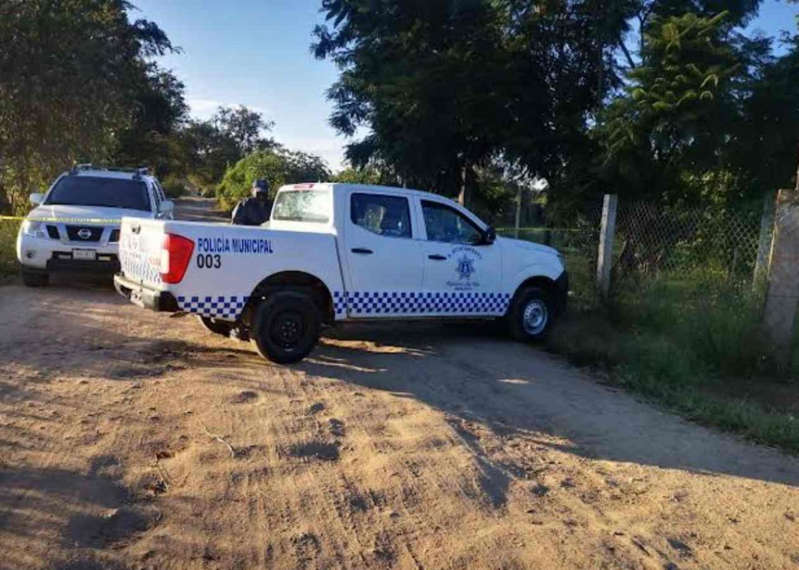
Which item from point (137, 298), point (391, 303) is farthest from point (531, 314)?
point (137, 298)

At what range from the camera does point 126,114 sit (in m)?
19.8

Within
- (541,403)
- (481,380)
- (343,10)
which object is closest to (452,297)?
(481,380)

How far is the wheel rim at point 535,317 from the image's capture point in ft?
30.2

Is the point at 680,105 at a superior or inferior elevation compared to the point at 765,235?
superior

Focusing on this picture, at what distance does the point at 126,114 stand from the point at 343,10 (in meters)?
6.67

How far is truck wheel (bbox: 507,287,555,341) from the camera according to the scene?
9.11m

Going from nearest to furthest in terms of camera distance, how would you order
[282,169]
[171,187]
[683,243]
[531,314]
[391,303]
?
[391,303], [531,314], [683,243], [282,169], [171,187]

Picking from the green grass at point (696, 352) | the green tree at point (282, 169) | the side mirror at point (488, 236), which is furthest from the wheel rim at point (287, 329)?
the green tree at point (282, 169)

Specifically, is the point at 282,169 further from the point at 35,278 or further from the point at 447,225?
the point at 447,225

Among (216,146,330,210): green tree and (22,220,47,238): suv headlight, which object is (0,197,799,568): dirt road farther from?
(216,146,330,210): green tree

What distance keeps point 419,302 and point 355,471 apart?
3811 mm

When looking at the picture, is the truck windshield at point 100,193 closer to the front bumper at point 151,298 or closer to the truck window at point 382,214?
the front bumper at point 151,298

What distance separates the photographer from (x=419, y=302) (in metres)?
8.18

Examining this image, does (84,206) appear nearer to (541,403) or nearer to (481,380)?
(481,380)
